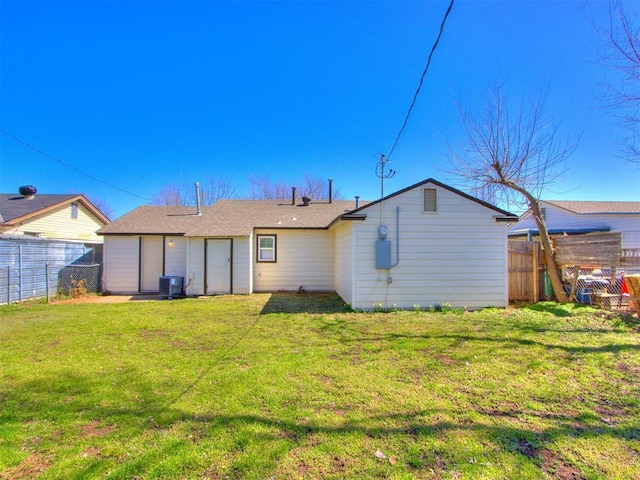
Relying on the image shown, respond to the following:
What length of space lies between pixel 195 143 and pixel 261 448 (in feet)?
57.2

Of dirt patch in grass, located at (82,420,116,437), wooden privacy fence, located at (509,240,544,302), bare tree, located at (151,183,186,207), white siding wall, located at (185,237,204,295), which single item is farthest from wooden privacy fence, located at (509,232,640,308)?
bare tree, located at (151,183,186,207)

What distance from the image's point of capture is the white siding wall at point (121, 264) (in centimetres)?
1177

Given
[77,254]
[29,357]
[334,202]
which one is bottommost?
[29,357]

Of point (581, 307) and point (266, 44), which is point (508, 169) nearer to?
point (581, 307)

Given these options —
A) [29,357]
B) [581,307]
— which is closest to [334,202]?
[581,307]

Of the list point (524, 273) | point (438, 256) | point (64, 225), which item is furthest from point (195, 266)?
point (524, 273)

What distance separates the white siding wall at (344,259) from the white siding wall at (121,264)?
8.07 meters

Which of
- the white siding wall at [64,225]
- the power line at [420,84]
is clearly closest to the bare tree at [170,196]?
the white siding wall at [64,225]

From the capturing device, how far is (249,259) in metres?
11.1

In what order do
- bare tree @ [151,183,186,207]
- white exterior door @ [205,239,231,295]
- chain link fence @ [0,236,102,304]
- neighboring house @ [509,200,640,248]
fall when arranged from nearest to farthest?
chain link fence @ [0,236,102,304] → white exterior door @ [205,239,231,295] → neighboring house @ [509,200,640,248] → bare tree @ [151,183,186,207]

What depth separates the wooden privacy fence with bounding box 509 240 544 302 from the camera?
9.34m

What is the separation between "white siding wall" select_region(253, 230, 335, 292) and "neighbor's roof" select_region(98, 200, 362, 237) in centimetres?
48

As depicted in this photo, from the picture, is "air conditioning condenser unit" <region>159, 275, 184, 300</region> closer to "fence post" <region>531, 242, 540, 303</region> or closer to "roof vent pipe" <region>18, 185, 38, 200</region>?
"roof vent pipe" <region>18, 185, 38, 200</region>

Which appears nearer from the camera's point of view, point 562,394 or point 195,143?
point 562,394
